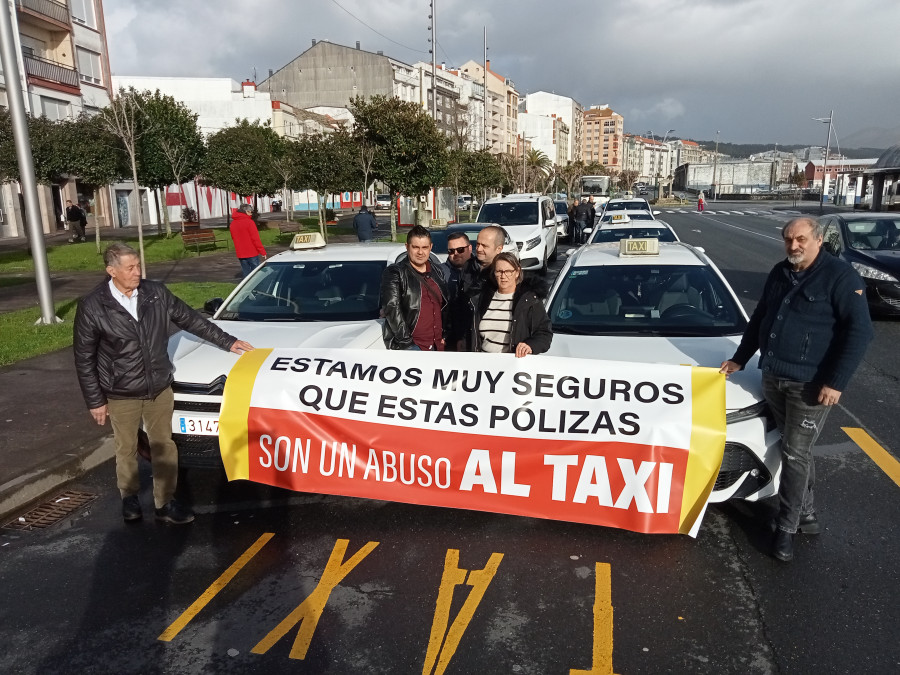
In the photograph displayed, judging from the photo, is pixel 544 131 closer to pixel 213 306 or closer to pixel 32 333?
pixel 32 333

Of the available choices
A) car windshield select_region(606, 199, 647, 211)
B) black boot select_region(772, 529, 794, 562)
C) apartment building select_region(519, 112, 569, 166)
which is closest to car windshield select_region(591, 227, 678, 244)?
black boot select_region(772, 529, 794, 562)

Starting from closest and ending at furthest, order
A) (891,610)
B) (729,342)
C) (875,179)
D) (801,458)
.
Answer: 1. (891,610)
2. (801,458)
3. (729,342)
4. (875,179)

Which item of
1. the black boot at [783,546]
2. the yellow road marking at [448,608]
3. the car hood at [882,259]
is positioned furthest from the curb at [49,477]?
the car hood at [882,259]

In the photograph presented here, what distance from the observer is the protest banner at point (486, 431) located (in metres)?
4.15

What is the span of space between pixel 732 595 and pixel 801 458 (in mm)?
889

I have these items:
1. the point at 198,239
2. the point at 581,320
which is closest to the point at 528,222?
the point at 581,320

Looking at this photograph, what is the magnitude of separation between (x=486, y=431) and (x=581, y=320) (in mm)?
1733

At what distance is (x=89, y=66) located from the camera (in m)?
40.5

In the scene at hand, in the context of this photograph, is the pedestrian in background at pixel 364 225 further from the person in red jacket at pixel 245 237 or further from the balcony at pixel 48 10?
the balcony at pixel 48 10

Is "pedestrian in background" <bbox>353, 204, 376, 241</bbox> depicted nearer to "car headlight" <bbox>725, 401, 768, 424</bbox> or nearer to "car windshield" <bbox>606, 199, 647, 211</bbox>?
"car windshield" <bbox>606, 199, 647, 211</bbox>

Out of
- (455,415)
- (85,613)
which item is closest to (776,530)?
(455,415)

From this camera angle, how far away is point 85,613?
3781mm

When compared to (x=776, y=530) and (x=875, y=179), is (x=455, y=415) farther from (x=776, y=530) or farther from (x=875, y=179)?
(x=875, y=179)

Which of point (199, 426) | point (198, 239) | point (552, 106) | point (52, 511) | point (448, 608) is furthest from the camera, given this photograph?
point (552, 106)
